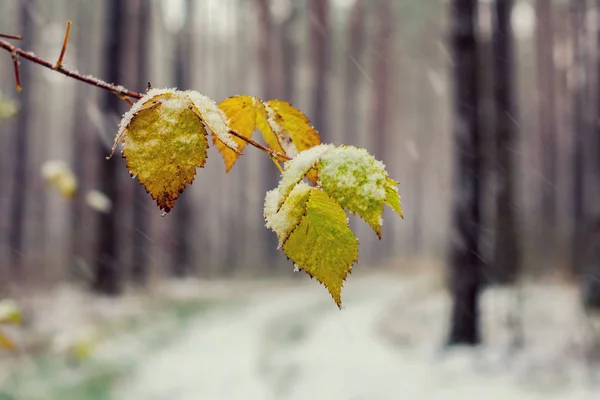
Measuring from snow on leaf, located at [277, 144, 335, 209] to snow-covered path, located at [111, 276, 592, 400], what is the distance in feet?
16.8

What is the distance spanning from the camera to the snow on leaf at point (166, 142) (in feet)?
2.12

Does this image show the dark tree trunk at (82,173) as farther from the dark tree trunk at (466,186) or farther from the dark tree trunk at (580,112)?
the dark tree trunk at (580,112)

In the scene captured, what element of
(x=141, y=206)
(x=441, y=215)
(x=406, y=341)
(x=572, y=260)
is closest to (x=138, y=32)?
(x=141, y=206)

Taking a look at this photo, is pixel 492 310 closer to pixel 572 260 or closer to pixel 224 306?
pixel 224 306

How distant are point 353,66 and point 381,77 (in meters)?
4.31

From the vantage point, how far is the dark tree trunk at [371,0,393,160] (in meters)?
27.2

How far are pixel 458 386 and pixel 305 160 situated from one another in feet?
18.2

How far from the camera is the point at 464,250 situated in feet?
22.5

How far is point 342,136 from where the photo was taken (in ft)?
115

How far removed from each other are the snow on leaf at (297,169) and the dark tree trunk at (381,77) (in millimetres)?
26491

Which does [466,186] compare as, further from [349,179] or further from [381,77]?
[381,77]

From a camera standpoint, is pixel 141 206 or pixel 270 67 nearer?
pixel 141 206

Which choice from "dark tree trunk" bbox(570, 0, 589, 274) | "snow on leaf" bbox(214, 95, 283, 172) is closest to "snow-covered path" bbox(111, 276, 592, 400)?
"snow on leaf" bbox(214, 95, 283, 172)

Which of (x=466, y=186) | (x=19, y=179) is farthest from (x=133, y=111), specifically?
(x=19, y=179)
